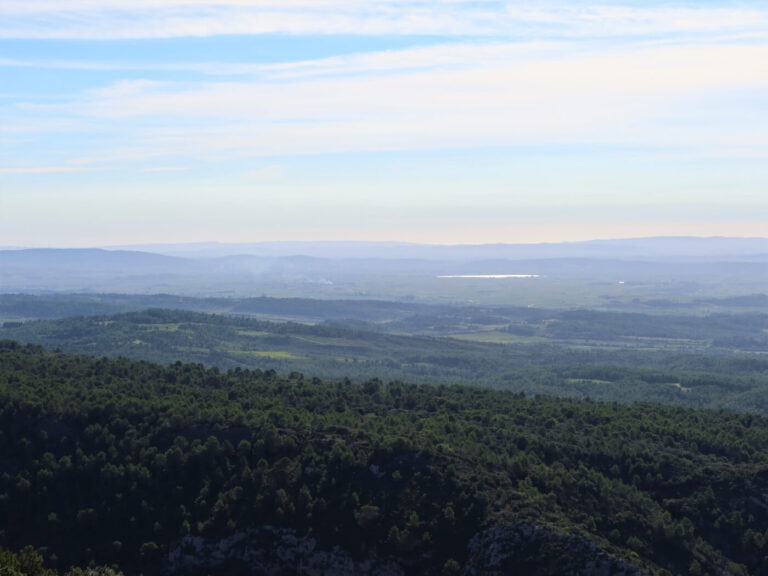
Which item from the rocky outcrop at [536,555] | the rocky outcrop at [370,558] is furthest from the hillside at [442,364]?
the rocky outcrop at [536,555]

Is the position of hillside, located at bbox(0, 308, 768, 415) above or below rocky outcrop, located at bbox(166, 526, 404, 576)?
below

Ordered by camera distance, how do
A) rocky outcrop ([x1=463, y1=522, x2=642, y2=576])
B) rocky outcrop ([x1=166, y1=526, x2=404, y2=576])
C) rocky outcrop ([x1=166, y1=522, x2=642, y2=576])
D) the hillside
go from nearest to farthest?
rocky outcrop ([x1=463, y1=522, x2=642, y2=576]) < rocky outcrop ([x1=166, y1=522, x2=642, y2=576]) < rocky outcrop ([x1=166, y1=526, x2=404, y2=576]) < the hillside

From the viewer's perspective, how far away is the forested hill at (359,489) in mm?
52344

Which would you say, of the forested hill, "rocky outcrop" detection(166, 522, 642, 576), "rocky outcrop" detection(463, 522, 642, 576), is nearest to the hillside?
the forested hill

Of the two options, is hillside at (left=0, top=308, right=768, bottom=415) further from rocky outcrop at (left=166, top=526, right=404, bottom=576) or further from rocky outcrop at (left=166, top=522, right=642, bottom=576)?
rocky outcrop at (left=166, top=522, right=642, bottom=576)

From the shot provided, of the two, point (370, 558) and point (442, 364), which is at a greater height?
point (370, 558)

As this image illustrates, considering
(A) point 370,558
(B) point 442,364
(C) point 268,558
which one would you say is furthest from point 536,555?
(B) point 442,364

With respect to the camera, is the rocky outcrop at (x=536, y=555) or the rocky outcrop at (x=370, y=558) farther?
the rocky outcrop at (x=370, y=558)

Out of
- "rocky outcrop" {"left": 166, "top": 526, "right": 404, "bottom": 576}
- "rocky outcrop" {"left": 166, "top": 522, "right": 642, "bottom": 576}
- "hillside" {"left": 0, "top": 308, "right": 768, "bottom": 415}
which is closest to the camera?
"rocky outcrop" {"left": 166, "top": 522, "right": 642, "bottom": 576}

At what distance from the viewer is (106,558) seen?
177ft

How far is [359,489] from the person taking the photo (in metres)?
57.4

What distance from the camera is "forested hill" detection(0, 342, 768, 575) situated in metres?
52.3

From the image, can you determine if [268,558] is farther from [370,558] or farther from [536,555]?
[536,555]

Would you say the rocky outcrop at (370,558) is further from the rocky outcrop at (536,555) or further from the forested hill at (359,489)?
the forested hill at (359,489)
